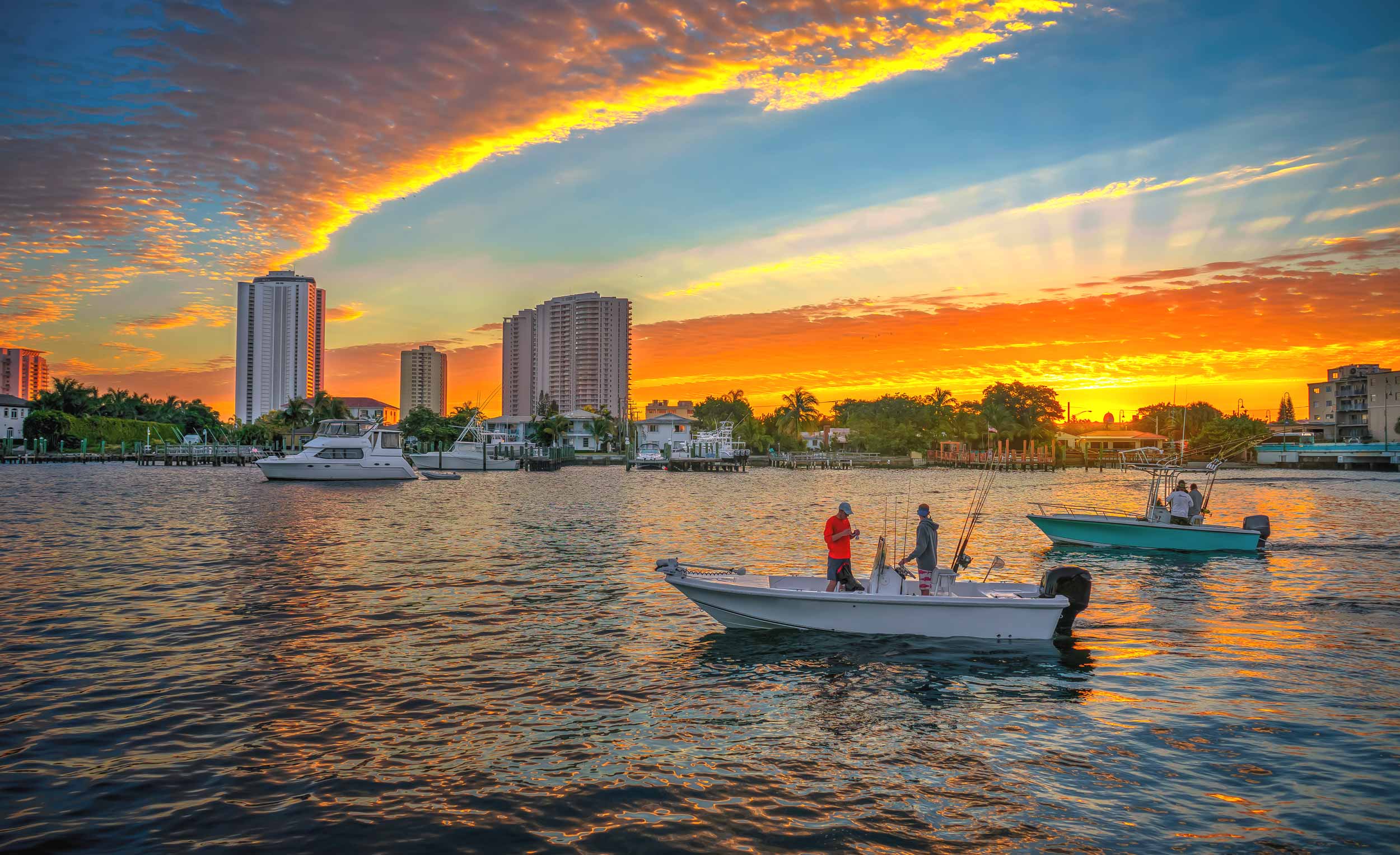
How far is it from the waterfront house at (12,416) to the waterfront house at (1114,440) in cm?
16409

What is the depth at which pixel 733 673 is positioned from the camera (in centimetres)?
1246

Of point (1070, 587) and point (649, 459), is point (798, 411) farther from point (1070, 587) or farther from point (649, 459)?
point (1070, 587)

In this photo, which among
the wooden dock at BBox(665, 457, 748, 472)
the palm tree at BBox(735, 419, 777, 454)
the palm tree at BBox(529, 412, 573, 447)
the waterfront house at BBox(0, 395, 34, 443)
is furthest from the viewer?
the palm tree at BBox(735, 419, 777, 454)

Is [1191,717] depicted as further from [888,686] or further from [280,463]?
[280,463]

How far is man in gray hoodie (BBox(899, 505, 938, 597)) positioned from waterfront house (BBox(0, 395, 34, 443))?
143 metres

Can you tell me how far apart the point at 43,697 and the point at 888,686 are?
468 inches

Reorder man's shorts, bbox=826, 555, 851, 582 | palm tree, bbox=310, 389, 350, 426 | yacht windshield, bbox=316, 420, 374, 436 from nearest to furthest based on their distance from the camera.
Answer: man's shorts, bbox=826, 555, 851, 582 → yacht windshield, bbox=316, 420, 374, 436 → palm tree, bbox=310, 389, 350, 426

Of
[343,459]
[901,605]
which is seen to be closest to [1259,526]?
[901,605]

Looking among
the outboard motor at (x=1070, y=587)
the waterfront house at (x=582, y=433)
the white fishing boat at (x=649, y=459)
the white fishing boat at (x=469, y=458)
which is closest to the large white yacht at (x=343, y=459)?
the white fishing boat at (x=469, y=458)

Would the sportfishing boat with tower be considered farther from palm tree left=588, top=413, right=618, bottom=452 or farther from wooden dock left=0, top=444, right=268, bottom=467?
palm tree left=588, top=413, right=618, bottom=452

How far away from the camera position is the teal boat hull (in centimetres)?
2584

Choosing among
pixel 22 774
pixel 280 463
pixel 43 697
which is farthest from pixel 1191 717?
pixel 280 463

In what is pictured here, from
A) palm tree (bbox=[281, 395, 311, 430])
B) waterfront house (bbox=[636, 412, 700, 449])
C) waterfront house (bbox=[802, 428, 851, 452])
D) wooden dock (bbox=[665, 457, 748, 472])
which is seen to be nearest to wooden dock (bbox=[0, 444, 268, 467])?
palm tree (bbox=[281, 395, 311, 430])

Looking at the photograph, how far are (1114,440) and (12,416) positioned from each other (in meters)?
176
